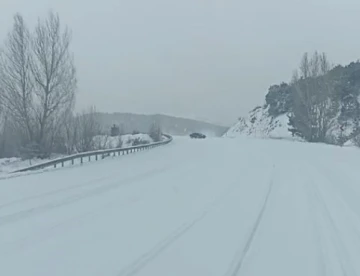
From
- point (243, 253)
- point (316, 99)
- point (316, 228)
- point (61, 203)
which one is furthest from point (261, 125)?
point (243, 253)

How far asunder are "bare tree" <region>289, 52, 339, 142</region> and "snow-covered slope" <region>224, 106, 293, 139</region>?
22.9 m

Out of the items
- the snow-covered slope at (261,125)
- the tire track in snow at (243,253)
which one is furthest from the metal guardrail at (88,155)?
the snow-covered slope at (261,125)

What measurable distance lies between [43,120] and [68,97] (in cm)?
272

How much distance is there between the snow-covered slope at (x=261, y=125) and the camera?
9702 cm

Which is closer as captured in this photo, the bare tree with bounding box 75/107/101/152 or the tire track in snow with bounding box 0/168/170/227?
the tire track in snow with bounding box 0/168/170/227

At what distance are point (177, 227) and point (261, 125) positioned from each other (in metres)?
107

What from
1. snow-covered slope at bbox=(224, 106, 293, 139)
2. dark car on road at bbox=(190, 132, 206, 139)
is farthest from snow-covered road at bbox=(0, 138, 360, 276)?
snow-covered slope at bbox=(224, 106, 293, 139)

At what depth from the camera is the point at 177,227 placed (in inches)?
360

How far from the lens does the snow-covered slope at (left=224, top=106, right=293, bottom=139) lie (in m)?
97.0

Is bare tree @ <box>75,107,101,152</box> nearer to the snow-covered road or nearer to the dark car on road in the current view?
the snow-covered road

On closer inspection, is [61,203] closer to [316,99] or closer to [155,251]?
[155,251]

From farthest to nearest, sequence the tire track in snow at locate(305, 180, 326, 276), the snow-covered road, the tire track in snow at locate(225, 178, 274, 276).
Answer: the tire track in snow at locate(305, 180, 326, 276), the snow-covered road, the tire track in snow at locate(225, 178, 274, 276)

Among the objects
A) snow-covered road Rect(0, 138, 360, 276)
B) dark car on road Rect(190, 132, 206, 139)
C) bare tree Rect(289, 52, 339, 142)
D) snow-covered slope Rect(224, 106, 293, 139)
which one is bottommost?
dark car on road Rect(190, 132, 206, 139)

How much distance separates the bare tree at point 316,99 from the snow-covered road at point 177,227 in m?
45.1
